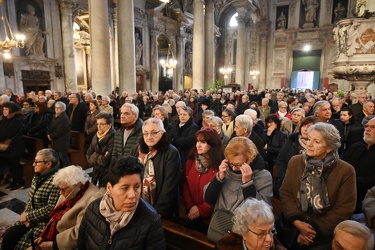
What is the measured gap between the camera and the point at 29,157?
5.91 meters

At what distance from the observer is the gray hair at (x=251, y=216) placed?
1.70m

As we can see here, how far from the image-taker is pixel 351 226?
67.1 inches

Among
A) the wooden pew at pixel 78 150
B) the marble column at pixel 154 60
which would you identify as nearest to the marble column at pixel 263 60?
the marble column at pixel 154 60

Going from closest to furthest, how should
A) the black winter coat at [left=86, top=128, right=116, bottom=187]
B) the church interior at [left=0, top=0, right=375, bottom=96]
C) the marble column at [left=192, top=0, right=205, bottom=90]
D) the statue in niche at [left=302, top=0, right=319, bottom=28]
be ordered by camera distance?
the black winter coat at [left=86, top=128, right=116, bottom=187]
the church interior at [left=0, top=0, right=375, bottom=96]
the marble column at [left=192, top=0, right=205, bottom=90]
the statue in niche at [left=302, top=0, right=319, bottom=28]

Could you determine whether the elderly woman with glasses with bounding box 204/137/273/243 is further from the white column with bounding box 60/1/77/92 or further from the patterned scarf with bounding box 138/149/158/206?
the white column with bounding box 60/1/77/92

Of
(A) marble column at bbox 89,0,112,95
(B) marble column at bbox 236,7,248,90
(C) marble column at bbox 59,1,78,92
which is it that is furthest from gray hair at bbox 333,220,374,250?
(B) marble column at bbox 236,7,248,90

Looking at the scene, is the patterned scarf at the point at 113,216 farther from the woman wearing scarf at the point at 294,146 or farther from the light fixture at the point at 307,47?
the light fixture at the point at 307,47

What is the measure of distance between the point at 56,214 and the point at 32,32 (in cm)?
1384

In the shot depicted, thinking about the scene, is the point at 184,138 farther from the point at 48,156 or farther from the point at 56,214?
the point at 56,214

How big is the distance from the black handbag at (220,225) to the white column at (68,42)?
587 inches

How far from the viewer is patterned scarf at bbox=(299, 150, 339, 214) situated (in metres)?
2.17

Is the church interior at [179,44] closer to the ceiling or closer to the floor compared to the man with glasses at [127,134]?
closer to the ceiling

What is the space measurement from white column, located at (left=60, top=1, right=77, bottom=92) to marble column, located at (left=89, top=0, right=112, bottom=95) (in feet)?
21.3

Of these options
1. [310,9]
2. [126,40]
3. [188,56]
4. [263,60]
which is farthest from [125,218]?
[310,9]
